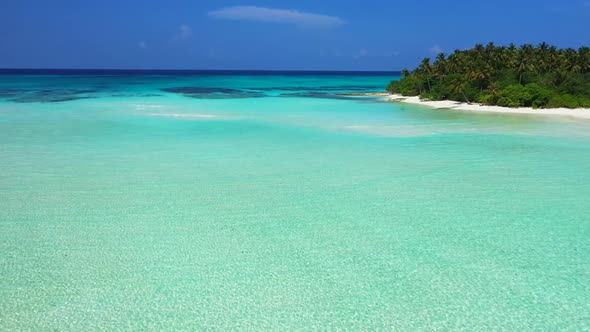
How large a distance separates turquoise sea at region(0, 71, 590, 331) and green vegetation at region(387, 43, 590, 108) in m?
22.4

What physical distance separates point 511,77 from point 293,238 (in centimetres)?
4022

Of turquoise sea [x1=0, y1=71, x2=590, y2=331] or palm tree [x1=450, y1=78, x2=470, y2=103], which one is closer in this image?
turquoise sea [x1=0, y1=71, x2=590, y2=331]

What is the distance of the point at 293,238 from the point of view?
28.9ft

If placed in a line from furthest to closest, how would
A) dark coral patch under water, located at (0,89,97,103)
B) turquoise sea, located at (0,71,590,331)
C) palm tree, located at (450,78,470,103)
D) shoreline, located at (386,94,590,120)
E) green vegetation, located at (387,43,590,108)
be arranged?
1. palm tree, located at (450,78,470,103)
2. dark coral patch under water, located at (0,89,97,103)
3. green vegetation, located at (387,43,590,108)
4. shoreline, located at (386,94,590,120)
5. turquoise sea, located at (0,71,590,331)

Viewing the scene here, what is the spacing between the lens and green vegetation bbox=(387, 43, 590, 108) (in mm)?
38750

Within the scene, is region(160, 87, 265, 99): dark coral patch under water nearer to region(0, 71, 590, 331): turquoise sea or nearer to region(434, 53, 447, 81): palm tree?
region(434, 53, 447, 81): palm tree

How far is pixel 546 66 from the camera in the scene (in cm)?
4538

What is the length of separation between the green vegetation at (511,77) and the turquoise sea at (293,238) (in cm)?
2236

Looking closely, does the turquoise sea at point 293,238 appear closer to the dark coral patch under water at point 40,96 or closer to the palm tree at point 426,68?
the dark coral patch under water at point 40,96

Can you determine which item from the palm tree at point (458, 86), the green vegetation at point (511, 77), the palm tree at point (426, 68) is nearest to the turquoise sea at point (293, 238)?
the green vegetation at point (511, 77)

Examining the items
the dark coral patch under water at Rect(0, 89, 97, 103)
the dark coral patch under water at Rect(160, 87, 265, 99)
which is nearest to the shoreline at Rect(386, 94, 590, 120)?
the dark coral patch under water at Rect(160, 87, 265, 99)

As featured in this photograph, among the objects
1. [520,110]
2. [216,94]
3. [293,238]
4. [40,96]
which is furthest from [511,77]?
[40,96]

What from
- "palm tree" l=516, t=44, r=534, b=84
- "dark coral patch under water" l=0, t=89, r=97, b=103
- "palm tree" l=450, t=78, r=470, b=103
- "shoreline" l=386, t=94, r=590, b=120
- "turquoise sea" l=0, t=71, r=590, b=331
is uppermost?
"palm tree" l=516, t=44, r=534, b=84

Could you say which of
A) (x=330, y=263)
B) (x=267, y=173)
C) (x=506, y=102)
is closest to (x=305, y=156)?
(x=267, y=173)
